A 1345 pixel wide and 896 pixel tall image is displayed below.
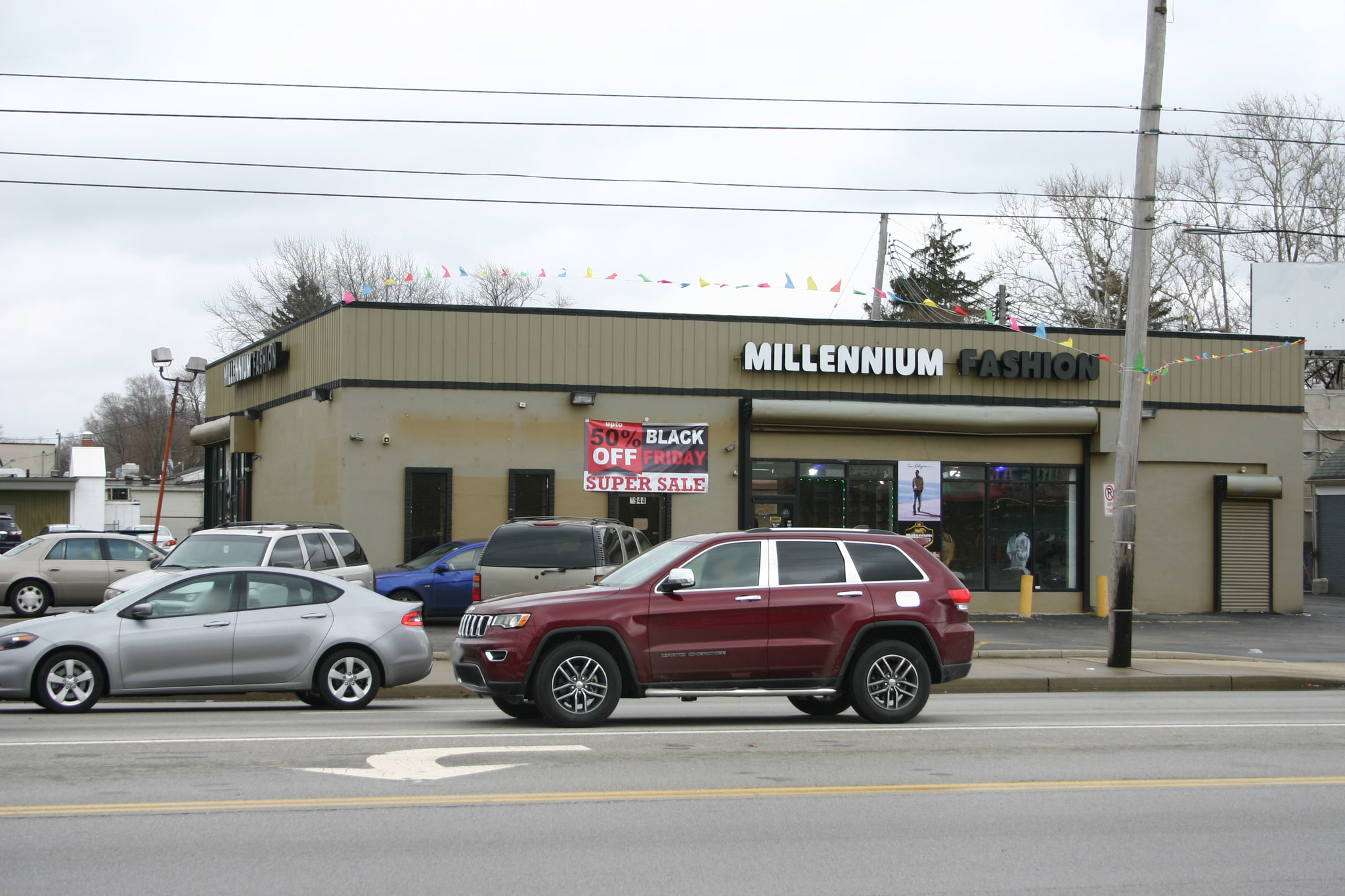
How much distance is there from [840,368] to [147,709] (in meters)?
17.0

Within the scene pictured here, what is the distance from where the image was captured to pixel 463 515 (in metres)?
25.2

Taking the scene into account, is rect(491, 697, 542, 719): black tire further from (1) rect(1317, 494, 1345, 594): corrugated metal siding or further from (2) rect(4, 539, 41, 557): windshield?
(1) rect(1317, 494, 1345, 594): corrugated metal siding

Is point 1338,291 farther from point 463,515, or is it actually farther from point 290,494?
point 290,494

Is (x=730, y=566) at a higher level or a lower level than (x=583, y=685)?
higher

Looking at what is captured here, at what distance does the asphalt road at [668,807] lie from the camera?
6.06 m

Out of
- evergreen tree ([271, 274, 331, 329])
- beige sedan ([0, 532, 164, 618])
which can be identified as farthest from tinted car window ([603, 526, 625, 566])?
evergreen tree ([271, 274, 331, 329])

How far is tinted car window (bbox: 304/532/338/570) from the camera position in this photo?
17.3 m

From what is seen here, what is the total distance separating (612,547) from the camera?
17594mm

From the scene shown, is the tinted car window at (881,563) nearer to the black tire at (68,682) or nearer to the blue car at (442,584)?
the black tire at (68,682)

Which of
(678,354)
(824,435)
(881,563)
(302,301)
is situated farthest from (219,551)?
(302,301)

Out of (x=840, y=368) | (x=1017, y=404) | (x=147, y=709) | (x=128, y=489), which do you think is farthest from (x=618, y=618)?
(x=128, y=489)

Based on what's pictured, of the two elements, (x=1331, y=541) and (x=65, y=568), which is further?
(x=1331, y=541)

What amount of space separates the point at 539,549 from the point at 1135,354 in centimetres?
875

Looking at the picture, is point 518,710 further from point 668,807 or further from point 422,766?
point 668,807
